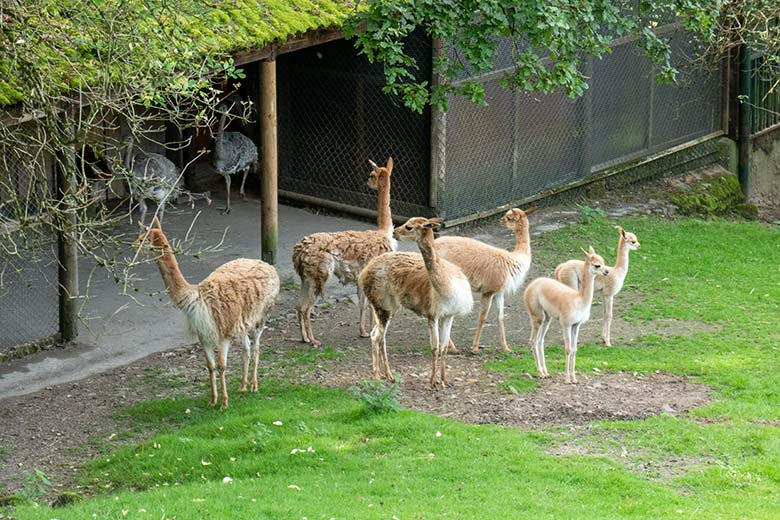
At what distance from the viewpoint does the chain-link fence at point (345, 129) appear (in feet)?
53.5

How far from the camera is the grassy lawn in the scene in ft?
27.0

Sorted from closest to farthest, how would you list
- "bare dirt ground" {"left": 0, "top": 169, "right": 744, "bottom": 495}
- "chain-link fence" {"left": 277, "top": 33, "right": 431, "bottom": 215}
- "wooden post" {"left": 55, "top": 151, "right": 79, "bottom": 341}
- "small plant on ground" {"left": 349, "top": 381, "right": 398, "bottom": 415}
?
1. "small plant on ground" {"left": 349, "top": 381, "right": 398, "bottom": 415}
2. "bare dirt ground" {"left": 0, "top": 169, "right": 744, "bottom": 495}
3. "wooden post" {"left": 55, "top": 151, "right": 79, "bottom": 341}
4. "chain-link fence" {"left": 277, "top": 33, "right": 431, "bottom": 215}

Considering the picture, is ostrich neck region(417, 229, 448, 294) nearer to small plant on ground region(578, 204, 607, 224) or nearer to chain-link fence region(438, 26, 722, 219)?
chain-link fence region(438, 26, 722, 219)

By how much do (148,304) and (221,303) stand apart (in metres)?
3.11

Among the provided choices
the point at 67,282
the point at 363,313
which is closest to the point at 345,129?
the point at 363,313

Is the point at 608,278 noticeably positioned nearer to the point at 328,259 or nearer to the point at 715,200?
the point at 328,259

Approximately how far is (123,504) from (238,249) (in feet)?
23.8

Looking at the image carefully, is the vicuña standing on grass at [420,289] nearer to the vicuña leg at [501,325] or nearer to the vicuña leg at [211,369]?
the vicuña leg at [501,325]

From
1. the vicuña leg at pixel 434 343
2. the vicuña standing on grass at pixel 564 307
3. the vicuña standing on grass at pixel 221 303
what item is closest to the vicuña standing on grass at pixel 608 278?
the vicuña standing on grass at pixel 564 307

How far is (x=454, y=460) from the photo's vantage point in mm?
9070

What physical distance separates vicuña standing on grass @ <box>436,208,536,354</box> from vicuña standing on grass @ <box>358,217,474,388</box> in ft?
2.56

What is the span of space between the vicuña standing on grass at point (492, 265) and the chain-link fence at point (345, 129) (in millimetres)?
3892

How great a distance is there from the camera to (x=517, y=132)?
17.1 meters

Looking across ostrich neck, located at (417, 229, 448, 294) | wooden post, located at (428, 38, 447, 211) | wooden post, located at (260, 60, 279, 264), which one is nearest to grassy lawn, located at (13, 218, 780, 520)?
ostrich neck, located at (417, 229, 448, 294)
